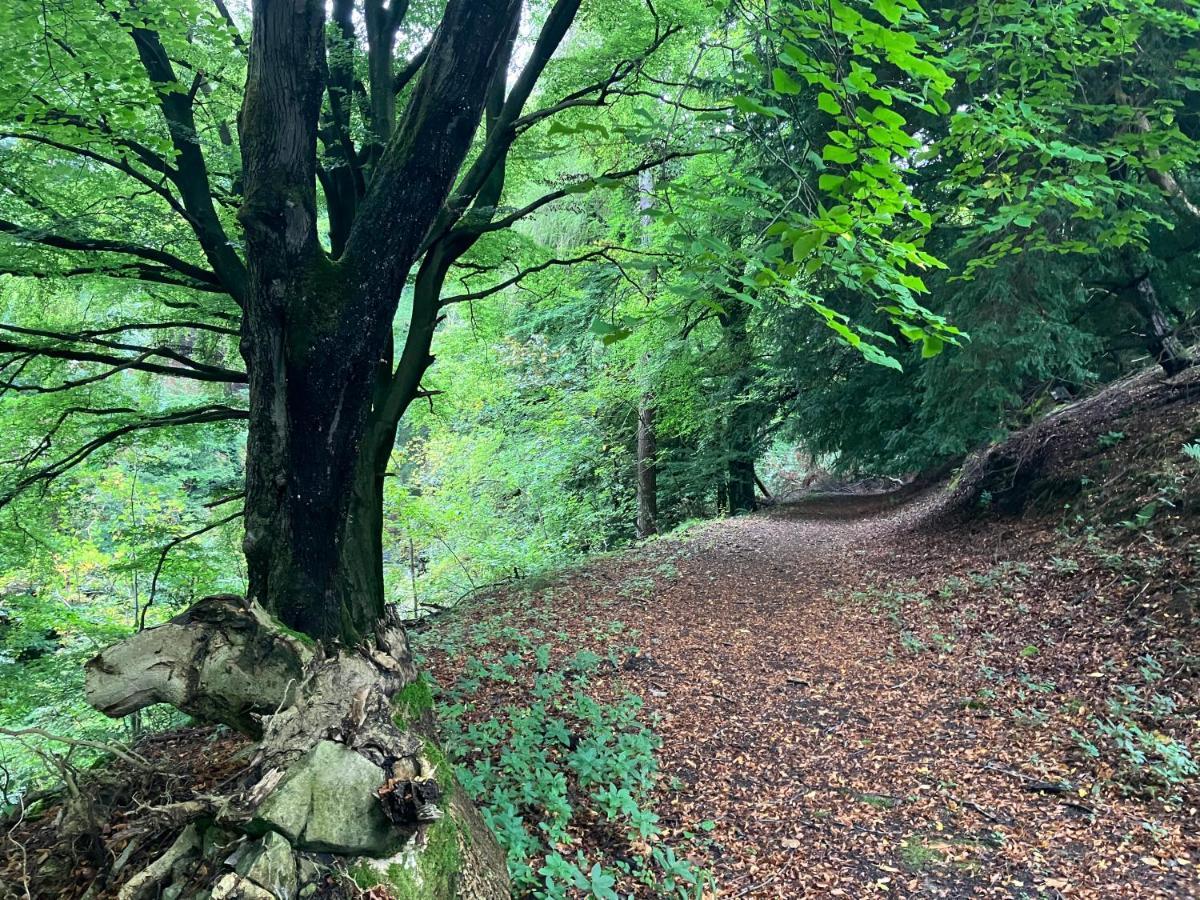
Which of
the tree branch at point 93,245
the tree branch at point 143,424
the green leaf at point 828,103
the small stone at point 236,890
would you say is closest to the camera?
the small stone at point 236,890

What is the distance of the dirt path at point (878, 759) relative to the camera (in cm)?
312

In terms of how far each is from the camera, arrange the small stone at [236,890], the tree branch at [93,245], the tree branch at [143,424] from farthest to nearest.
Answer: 1. the tree branch at [143,424]
2. the tree branch at [93,245]
3. the small stone at [236,890]

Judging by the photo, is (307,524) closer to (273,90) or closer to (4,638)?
(273,90)

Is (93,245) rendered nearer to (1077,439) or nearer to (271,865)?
(271,865)

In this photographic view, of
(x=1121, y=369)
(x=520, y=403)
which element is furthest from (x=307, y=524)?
A: (x=520, y=403)

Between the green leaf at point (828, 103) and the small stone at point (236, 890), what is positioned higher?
the green leaf at point (828, 103)

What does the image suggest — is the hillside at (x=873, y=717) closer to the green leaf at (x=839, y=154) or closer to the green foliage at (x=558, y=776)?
the green foliage at (x=558, y=776)

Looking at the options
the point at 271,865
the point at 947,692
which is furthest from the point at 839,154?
the point at 947,692

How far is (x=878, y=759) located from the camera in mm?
4117

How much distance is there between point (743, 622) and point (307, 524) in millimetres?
4801

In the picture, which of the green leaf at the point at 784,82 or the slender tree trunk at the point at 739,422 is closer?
the green leaf at the point at 784,82

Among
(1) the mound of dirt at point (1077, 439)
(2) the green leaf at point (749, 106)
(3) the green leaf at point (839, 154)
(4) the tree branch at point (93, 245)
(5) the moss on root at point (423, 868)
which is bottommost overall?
(5) the moss on root at point (423, 868)

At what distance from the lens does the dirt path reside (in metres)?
3.12

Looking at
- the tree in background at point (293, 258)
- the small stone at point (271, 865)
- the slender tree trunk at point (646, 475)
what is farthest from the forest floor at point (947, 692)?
the slender tree trunk at point (646, 475)
